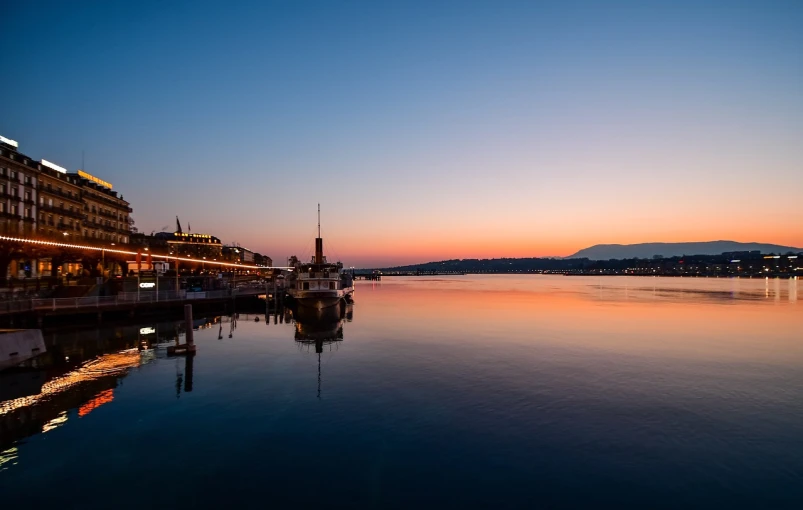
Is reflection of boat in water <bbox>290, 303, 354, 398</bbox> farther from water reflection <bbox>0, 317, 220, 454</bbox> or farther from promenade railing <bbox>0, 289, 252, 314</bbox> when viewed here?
promenade railing <bbox>0, 289, 252, 314</bbox>

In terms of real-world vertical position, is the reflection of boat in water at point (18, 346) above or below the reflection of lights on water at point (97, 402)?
above

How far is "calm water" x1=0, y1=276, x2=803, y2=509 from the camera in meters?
14.4

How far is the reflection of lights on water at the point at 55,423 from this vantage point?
19.1 m

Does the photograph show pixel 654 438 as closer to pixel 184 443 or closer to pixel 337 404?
pixel 337 404

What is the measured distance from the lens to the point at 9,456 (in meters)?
16.3

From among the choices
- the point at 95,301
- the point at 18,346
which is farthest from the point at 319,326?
the point at 18,346

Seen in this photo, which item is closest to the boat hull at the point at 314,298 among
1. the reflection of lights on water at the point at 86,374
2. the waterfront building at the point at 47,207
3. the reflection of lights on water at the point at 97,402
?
the reflection of lights on water at the point at 86,374

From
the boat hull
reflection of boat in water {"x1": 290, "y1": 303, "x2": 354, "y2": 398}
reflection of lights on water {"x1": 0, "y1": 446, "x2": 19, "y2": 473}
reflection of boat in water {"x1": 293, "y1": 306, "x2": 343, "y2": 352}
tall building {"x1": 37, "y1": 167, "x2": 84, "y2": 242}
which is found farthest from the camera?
tall building {"x1": 37, "y1": 167, "x2": 84, "y2": 242}

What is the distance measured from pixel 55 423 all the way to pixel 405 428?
15.3m

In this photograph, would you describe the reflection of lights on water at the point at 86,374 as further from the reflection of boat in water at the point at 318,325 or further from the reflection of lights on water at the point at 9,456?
the reflection of boat in water at the point at 318,325

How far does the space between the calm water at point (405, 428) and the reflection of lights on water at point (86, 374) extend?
164mm

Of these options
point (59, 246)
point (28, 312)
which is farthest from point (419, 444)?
point (59, 246)

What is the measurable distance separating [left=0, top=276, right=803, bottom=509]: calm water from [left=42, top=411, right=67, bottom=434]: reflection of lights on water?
8.4 inches

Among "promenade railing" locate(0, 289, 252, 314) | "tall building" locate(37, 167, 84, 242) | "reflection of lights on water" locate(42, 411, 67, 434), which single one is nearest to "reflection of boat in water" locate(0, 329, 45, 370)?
"reflection of lights on water" locate(42, 411, 67, 434)
